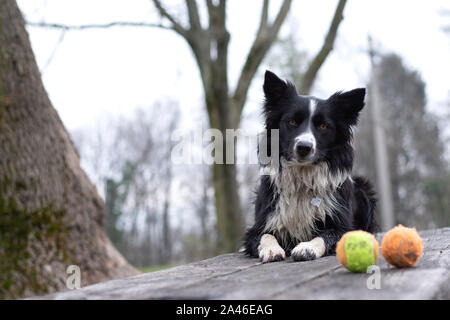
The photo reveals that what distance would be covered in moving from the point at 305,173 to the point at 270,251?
3.08ft

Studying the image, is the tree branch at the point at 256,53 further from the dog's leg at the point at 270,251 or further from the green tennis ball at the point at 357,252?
the green tennis ball at the point at 357,252

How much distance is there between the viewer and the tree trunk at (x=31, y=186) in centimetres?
500

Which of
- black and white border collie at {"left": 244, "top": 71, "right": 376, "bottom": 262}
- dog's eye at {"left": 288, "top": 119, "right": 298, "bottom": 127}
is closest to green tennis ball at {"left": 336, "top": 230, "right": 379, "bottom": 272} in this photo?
black and white border collie at {"left": 244, "top": 71, "right": 376, "bottom": 262}

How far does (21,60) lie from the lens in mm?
5293

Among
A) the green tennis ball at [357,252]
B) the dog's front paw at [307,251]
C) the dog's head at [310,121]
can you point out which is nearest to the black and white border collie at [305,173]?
the dog's head at [310,121]

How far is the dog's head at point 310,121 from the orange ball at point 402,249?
137 cm

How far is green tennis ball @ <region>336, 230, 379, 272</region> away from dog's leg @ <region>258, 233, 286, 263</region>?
91 centimetres

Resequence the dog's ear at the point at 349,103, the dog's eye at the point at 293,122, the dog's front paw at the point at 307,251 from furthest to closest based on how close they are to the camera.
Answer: the dog's ear at the point at 349,103 → the dog's eye at the point at 293,122 → the dog's front paw at the point at 307,251

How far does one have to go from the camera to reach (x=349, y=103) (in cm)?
426
